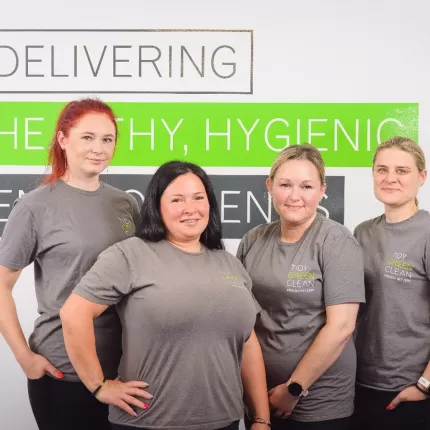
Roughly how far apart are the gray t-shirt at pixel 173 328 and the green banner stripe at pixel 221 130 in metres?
1.12

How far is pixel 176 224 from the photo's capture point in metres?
1.86

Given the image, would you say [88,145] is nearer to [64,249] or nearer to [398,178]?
[64,249]

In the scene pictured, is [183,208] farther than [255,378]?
No

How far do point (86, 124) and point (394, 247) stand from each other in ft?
3.63

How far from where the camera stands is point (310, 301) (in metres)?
2.06

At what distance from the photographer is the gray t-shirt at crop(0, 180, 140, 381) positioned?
2068mm

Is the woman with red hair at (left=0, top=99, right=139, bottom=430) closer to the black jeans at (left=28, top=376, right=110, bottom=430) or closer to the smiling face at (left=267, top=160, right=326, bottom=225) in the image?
the black jeans at (left=28, top=376, right=110, bottom=430)

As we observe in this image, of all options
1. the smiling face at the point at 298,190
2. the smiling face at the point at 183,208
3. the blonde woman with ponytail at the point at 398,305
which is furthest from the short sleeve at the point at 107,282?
the blonde woman with ponytail at the point at 398,305

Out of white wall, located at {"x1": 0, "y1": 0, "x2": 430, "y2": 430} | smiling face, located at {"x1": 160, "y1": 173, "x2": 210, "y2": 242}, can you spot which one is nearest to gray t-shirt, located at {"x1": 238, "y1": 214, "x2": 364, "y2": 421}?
smiling face, located at {"x1": 160, "y1": 173, "x2": 210, "y2": 242}
